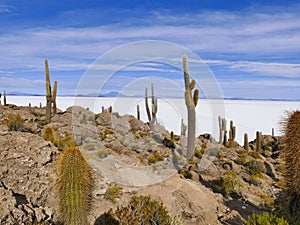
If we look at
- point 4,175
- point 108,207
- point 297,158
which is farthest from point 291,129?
point 4,175

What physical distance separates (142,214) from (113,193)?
1.72m

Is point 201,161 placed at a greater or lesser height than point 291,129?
lesser

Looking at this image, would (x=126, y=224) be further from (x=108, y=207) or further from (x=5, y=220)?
(x=5, y=220)

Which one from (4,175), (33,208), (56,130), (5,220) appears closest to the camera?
(5,220)

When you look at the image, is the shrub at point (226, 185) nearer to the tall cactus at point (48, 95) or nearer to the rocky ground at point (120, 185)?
the rocky ground at point (120, 185)

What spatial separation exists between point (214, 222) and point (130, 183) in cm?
250

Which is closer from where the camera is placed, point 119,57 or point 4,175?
point 4,175

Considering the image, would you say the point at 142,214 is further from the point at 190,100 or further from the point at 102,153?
the point at 190,100

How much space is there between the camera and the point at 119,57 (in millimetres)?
14094

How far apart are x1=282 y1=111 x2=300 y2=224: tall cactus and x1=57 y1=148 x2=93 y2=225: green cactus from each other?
3868 millimetres

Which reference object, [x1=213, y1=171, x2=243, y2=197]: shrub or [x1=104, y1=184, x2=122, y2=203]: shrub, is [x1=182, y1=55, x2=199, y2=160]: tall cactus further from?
[x1=104, y1=184, x2=122, y2=203]: shrub

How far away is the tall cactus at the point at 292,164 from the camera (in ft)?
21.9

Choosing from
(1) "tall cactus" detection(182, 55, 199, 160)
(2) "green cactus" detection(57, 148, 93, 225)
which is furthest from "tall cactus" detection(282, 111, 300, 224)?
(1) "tall cactus" detection(182, 55, 199, 160)

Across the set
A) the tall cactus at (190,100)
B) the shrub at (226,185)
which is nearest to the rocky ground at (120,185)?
the shrub at (226,185)
